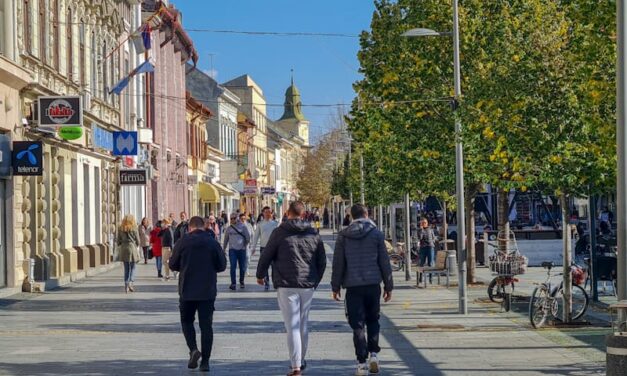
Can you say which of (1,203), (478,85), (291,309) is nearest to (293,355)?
(291,309)

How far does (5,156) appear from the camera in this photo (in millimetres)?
25438

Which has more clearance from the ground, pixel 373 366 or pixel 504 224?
pixel 504 224

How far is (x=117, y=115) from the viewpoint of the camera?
139ft

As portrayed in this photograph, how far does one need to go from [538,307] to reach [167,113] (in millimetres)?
43400

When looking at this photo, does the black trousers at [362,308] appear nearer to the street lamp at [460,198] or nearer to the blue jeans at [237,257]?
the street lamp at [460,198]

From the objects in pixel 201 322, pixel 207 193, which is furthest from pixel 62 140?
pixel 207 193

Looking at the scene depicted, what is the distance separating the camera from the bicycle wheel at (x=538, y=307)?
17.4 metres

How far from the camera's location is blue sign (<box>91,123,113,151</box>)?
36344 millimetres

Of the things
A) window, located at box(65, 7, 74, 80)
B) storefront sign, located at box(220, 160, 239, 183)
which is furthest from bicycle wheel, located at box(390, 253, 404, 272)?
storefront sign, located at box(220, 160, 239, 183)

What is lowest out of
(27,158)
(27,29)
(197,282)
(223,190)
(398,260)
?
(398,260)

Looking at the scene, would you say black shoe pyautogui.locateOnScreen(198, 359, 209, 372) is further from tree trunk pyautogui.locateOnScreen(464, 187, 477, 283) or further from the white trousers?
tree trunk pyautogui.locateOnScreen(464, 187, 477, 283)

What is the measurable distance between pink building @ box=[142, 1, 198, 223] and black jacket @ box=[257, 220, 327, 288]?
38.6 meters

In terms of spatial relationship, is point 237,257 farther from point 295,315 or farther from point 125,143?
point 295,315

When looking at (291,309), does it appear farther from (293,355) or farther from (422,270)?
(422,270)
